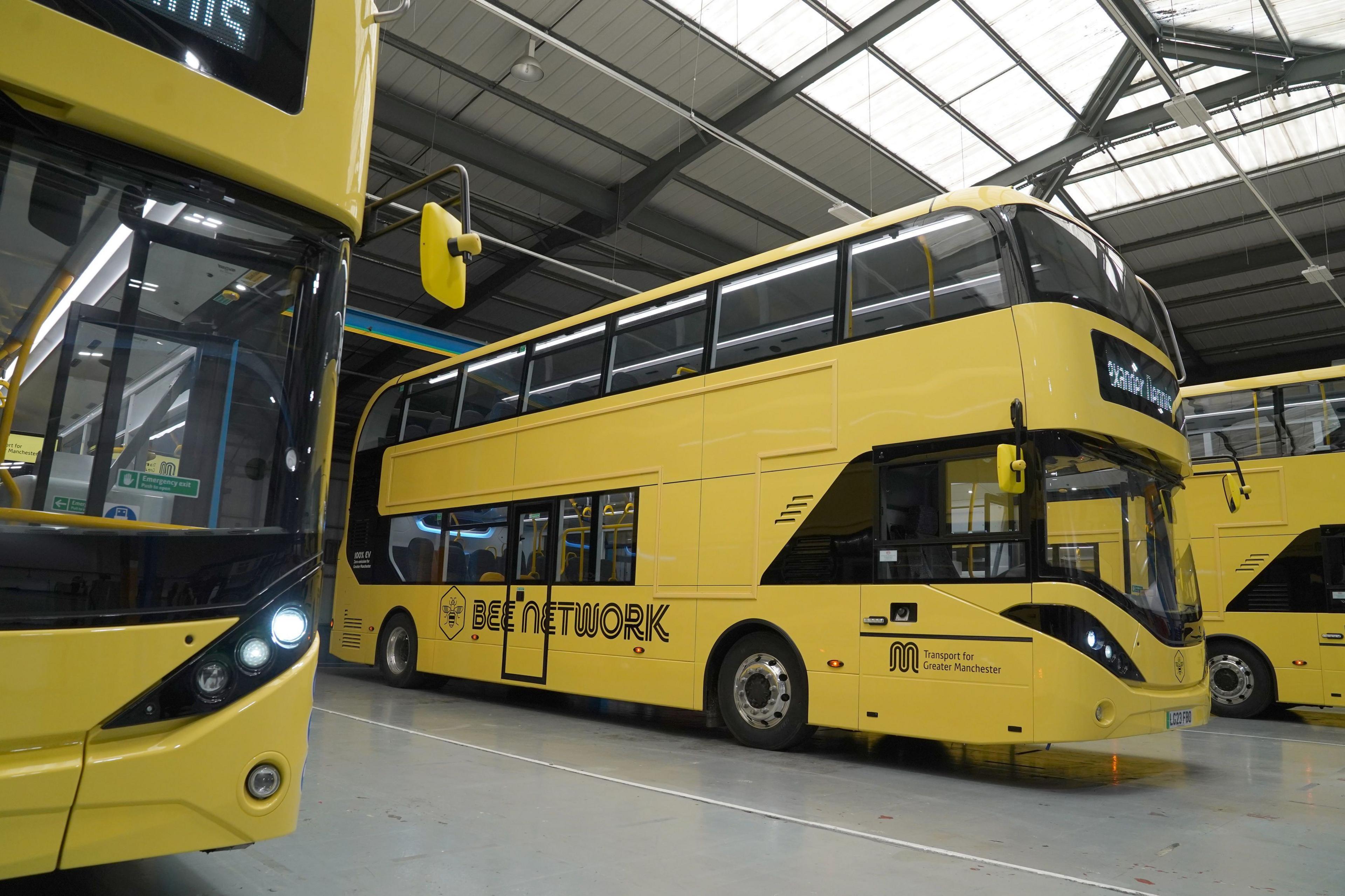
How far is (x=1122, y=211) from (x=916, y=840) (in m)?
15.0

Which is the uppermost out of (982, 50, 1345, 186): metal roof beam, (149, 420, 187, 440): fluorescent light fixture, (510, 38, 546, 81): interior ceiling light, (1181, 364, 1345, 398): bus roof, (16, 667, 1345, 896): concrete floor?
(982, 50, 1345, 186): metal roof beam

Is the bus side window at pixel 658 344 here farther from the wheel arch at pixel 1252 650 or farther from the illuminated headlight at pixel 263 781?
the wheel arch at pixel 1252 650

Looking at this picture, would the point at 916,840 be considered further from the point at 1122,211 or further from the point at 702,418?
the point at 1122,211

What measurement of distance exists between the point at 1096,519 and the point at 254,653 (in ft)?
16.6

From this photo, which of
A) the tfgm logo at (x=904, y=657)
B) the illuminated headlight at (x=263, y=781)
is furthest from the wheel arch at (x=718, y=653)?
the illuminated headlight at (x=263, y=781)

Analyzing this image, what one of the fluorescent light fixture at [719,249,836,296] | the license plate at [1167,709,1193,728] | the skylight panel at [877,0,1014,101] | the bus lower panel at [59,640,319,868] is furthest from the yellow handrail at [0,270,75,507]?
the skylight panel at [877,0,1014,101]

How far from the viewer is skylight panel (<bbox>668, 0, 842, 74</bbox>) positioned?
36.9ft

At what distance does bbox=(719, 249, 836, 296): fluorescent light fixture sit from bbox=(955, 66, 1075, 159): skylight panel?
6.89 m

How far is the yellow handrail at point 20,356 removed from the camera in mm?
2576

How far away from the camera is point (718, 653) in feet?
24.6

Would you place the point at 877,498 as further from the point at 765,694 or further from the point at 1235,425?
the point at 1235,425

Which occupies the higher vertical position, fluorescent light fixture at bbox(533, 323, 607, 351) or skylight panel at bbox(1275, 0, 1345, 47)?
skylight panel at bbox(1275, 0, 1345, 47)

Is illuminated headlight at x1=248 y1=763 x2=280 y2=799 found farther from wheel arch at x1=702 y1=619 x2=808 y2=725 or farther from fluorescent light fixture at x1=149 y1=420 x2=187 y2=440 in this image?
wheel arch at x1=702 y1=619 x2=808 y2=725

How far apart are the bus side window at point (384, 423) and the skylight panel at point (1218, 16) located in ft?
34.9
